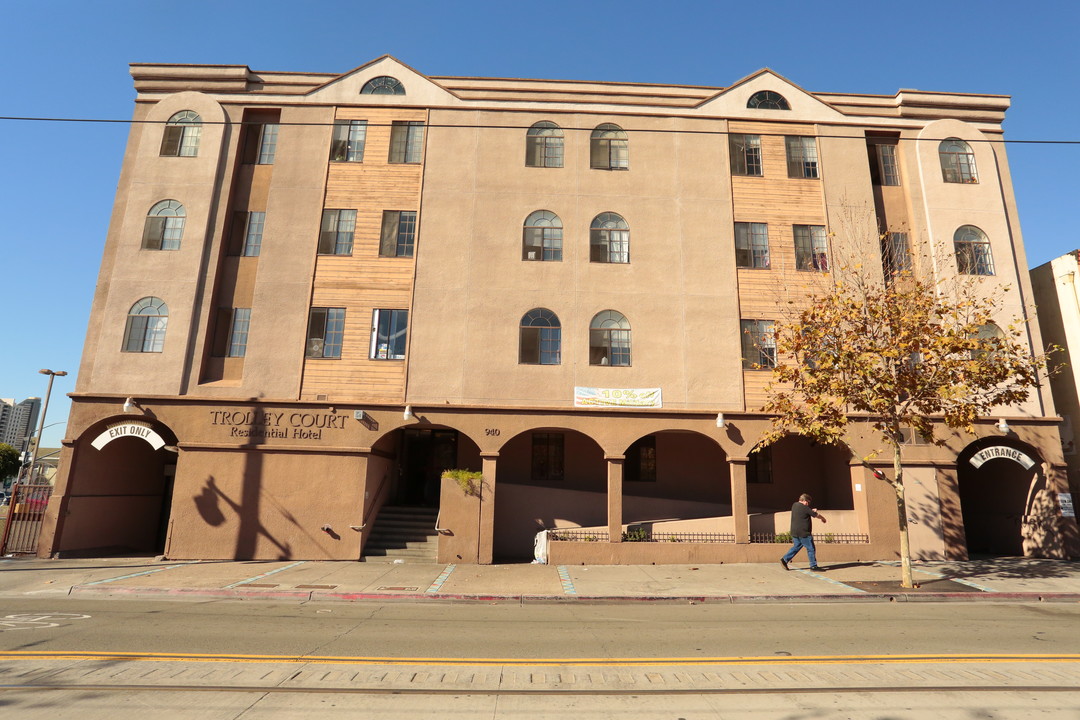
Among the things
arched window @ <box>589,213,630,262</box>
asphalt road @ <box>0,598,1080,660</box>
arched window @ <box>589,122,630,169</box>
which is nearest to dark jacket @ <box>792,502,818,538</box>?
asphalt road @ <box>0,598,1080,660</box>

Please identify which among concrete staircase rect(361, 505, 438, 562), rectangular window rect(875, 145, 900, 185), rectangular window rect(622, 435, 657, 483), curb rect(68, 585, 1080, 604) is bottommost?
curb rect(68, 585, 1080, 604)

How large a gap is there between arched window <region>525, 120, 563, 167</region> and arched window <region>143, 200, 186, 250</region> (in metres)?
11.8

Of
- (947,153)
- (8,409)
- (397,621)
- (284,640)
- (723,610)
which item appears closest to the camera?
(284,640)

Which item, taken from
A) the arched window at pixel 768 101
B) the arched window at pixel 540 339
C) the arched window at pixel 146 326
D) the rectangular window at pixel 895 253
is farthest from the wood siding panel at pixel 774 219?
the arched window at pixel 146 326

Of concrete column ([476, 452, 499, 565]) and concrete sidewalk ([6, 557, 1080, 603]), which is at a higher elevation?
concrete column ([476, 452, 499, 565])

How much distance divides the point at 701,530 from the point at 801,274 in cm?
920

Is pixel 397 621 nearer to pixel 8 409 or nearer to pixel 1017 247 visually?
pixel 1017 247

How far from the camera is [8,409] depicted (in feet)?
411

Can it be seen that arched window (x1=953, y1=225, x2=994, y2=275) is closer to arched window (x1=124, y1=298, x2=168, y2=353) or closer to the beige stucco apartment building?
the beige stucco apartment building

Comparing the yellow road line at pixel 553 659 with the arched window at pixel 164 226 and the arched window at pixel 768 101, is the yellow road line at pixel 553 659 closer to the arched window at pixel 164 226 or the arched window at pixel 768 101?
the arched window at pixel 164 226

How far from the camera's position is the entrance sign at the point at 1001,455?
1805 centimetres

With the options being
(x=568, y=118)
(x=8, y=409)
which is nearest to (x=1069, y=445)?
(x=568, y=118)

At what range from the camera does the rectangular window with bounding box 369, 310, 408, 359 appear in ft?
62.0

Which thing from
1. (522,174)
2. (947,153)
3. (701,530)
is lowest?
(701,530)
